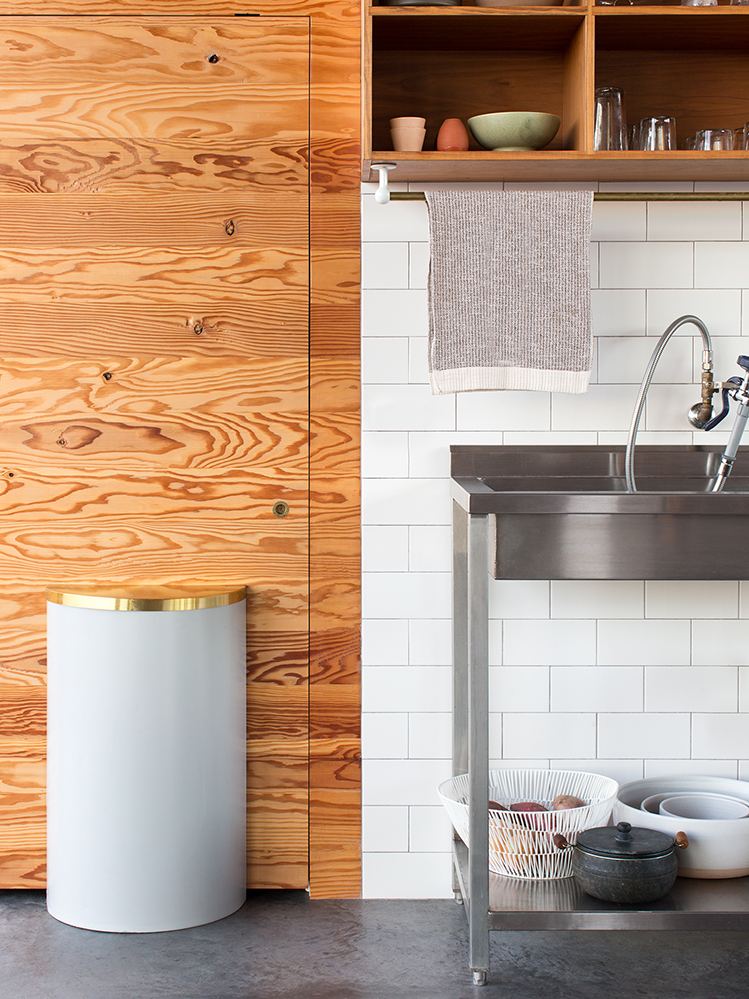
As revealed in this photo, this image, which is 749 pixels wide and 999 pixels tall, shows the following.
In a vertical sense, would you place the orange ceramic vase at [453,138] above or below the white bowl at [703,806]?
above

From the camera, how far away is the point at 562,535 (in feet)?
5.71

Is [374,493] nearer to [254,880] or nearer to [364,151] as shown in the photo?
[364,151]

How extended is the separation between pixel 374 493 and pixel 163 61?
1161 mm

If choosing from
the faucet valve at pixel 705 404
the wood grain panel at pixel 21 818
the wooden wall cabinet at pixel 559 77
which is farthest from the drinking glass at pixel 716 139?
the wood grain panel at pixel 21 818

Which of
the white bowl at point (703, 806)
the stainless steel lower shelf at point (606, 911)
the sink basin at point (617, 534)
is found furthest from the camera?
the white bowl at point (703, 806)

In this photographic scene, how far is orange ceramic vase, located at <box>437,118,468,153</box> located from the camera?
2.14 m

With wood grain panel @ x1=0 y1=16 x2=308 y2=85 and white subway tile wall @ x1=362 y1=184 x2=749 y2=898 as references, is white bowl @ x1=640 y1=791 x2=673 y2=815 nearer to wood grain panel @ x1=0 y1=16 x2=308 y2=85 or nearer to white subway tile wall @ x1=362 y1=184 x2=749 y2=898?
white subway tile wall @ x1=362 y1=184 x2=749 y2=898

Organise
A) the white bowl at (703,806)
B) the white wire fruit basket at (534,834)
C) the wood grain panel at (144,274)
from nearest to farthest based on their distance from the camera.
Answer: the white wire fruit basket at (534,834), the white bowl at (703,806), the wood grain panel at (144,274)

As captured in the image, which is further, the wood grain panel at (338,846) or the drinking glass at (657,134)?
the wood grain panel at (338,846)

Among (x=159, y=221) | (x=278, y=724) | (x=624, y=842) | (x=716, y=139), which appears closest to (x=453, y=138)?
(x=716, y=139)

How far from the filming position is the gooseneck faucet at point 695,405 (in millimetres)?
2176

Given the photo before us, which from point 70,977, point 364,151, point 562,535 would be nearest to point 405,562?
point 562,535

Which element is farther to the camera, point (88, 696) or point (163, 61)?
point (163, 61)

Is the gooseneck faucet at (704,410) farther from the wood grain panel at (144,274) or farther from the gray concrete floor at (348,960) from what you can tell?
the gray concrete floor at (348,960)
